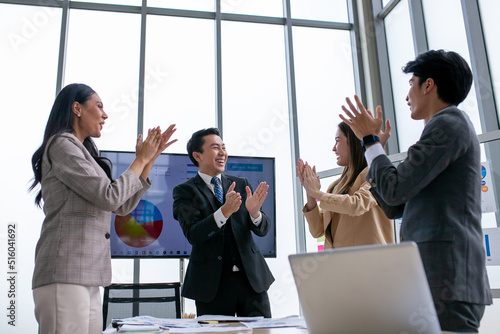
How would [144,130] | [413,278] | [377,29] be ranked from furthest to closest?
[377,29] < [144,130] < [413,278]

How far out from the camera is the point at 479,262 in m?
1.17

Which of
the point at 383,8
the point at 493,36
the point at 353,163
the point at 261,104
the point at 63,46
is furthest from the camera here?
the point at 383,8

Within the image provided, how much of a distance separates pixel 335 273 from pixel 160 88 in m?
3.69

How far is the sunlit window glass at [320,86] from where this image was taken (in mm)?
4430

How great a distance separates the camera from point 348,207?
2029mm

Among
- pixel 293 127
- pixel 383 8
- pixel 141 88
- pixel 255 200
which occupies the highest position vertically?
pixel 383 8

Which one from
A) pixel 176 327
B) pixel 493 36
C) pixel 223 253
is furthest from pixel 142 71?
pixel 176 327

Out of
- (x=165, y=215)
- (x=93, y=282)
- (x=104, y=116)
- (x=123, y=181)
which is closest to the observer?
(x=93, y=282)

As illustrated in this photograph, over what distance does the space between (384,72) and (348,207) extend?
2.94 m

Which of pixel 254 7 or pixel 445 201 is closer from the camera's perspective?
pixel 445 201

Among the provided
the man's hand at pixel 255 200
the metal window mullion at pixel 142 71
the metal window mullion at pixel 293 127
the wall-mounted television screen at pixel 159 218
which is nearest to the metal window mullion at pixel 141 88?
the metal window mullion at pixel 142 71

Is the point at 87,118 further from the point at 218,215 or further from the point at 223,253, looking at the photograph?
the point at 223,253

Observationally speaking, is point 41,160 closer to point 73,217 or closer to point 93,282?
point 73,217

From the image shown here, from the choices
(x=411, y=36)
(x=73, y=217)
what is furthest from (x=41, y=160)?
(x=411, y=36)
